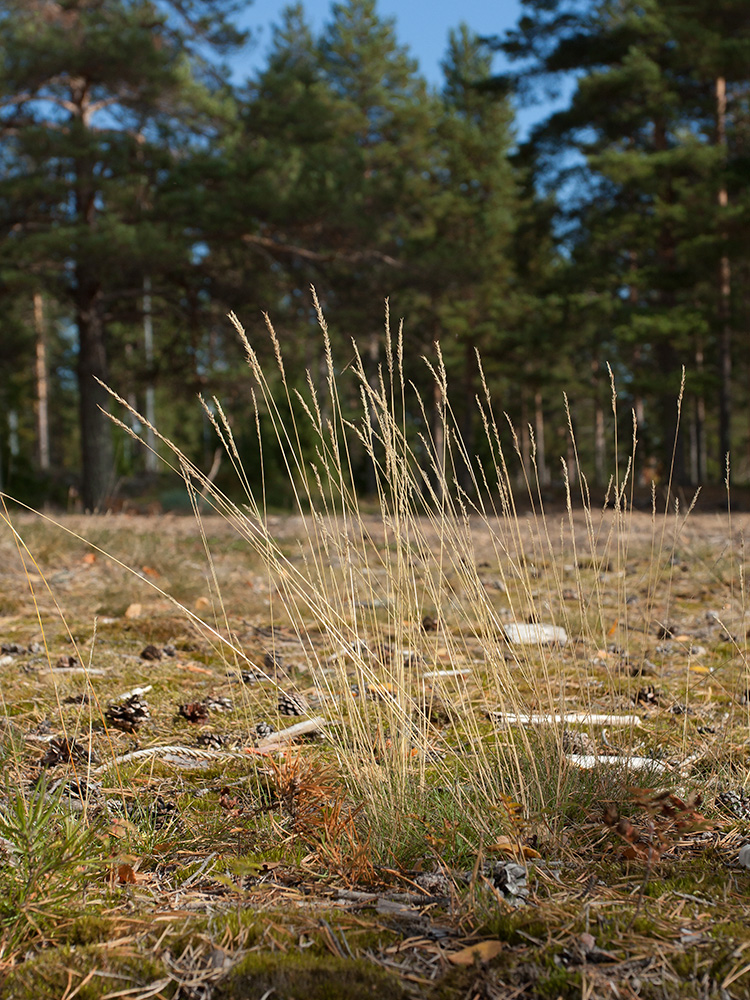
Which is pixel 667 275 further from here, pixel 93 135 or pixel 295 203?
pixel 93 135

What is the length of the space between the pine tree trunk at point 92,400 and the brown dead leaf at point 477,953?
1130 centimetres

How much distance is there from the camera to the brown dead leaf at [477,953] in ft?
3.95

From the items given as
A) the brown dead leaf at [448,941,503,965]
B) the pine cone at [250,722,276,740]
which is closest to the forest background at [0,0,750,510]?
the pine cone at [250,722,276,740]

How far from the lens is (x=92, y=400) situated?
1199 cm

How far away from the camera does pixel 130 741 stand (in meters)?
2.23

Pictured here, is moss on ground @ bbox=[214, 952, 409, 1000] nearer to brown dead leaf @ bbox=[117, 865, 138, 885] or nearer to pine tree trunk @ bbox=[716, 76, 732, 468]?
brown dead leaf @ bbox=[117, 865, 138, 885]

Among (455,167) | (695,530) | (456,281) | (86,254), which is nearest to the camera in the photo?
(695,530)

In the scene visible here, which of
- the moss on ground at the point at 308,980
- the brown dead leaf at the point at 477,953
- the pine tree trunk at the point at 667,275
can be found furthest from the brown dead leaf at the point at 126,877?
the pine tree trunk at the point at 667,275

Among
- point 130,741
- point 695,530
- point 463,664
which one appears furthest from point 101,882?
point 695,530

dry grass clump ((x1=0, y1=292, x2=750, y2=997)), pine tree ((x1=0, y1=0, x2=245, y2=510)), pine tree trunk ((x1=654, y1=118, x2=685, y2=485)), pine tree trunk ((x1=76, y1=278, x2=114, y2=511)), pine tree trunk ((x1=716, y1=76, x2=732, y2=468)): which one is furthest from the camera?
pine tree trunk ((x1=654, y1=118, x2=685, y2=485))

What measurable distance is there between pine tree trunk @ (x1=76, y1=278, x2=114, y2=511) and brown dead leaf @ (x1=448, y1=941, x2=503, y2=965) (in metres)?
11.3

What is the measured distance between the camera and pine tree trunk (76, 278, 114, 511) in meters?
11.8

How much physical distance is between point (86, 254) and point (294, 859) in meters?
10.1

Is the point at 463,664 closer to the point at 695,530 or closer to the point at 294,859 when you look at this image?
the point at 294,859
